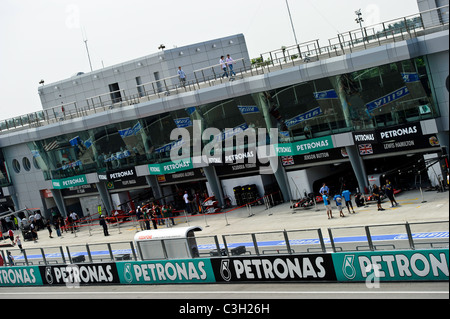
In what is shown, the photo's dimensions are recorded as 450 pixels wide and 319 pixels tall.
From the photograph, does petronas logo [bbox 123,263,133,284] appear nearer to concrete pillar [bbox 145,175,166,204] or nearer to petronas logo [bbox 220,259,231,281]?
petronas logo [bbox 220,259,231,281]

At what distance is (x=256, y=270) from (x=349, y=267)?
3.71 metres

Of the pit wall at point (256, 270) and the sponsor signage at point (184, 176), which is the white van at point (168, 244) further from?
the sponsor signage at point (184, 176)

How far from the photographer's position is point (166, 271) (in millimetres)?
24281

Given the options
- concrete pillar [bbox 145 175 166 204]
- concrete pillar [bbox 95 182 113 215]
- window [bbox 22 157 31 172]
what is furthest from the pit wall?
window [bbox 22 157 31 172]

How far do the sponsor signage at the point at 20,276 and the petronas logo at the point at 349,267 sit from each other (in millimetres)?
15470

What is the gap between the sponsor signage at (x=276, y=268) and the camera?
65.9ft

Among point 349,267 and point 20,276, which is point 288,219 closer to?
point 20,276

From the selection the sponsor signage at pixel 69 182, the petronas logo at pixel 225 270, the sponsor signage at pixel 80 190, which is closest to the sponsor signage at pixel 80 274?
the petronas logo at pixel 225 270

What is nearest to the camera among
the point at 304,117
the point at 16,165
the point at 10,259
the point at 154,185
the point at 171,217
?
the point at 10,259

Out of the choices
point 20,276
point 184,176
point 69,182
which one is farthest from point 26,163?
point 20,276

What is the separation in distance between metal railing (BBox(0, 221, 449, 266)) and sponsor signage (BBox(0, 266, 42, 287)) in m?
1.30

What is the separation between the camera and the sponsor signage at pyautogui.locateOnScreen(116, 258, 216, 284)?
23.3 meters

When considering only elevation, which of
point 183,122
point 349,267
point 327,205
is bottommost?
point 327,205

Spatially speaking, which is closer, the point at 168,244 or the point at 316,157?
the point at 168,244
